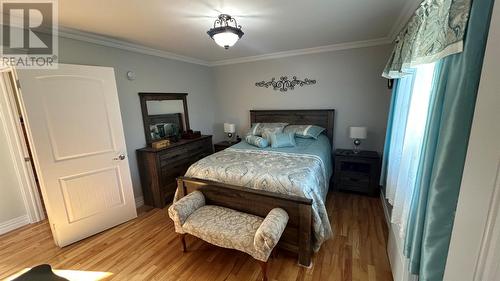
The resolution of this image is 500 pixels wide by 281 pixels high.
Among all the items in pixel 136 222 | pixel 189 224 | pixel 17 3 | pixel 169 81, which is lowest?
pixel 136 222

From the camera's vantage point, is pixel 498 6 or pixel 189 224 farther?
pixel 189 224

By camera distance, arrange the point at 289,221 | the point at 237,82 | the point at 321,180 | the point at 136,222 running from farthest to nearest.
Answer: the point at 237,82, the point at 136,222, the point at 321,180, the point at 289,221

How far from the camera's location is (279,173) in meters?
2.15

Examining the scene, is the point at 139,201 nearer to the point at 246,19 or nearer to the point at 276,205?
the point at 276,205

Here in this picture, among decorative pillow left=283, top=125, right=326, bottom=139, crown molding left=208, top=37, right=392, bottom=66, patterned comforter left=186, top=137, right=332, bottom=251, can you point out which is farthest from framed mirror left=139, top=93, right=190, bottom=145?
decorative pillow left=283, top=125, right=326, bottom=139

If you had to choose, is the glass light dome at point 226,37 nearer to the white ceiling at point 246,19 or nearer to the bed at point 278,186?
the white ceiling at point 246,19

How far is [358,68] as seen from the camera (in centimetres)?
332

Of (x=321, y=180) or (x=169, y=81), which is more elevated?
(x=169, y=81)

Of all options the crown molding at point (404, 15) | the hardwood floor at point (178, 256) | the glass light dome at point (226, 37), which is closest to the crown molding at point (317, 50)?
the crown molding at point (404, 15)

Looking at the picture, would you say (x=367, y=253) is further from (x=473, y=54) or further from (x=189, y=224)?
(x=473, y=54)

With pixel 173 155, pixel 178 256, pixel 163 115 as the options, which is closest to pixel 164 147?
pixel 173 155

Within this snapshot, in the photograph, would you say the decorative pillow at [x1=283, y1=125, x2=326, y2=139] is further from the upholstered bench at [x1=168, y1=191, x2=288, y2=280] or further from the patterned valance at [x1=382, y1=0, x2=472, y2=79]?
the patterned valance at [x1=382, y1=0, x2=472, y2=79]

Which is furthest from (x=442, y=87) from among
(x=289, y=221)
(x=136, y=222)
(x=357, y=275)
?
(x=136, y=222)

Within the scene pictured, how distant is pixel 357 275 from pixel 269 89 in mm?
3191
